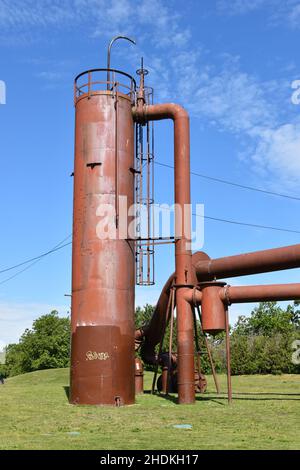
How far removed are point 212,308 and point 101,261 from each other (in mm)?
4129

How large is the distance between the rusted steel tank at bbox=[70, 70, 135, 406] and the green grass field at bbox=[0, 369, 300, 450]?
1177 millimetres

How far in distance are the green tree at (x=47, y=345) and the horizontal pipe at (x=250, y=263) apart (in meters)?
51.8

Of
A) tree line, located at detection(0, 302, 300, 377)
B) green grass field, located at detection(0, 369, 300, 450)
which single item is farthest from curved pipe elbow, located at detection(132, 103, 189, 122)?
tree line, located at detection(0, 302, 300, 377)

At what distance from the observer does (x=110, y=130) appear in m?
20.0

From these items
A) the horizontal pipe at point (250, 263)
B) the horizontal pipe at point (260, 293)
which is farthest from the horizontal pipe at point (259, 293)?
the horizontal pipe at point (250, 263)

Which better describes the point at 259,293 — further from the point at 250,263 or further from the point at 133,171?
the point at 133,171

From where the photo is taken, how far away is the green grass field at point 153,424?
10461 mm

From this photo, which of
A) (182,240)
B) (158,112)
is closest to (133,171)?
(158,112)

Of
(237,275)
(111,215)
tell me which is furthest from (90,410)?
(237,275)

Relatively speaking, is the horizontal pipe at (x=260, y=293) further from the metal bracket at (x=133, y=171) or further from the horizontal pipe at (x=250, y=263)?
the metal bracket at (x=133, y=171)

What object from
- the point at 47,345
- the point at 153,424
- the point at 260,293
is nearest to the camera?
the point at 153,424

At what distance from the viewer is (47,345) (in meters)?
71.6

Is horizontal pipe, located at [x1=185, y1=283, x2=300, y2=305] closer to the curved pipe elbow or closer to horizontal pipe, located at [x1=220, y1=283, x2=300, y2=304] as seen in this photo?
horizontal pipe, located at [x1=220, y1=283, x2=300, y2=304]

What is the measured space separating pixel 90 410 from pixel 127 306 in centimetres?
388
